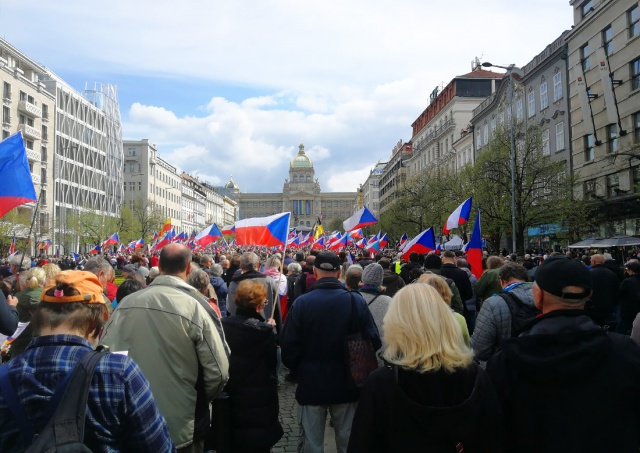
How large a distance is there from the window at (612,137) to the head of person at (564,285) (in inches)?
1128

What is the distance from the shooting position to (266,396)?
4.68m

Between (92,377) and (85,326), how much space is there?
1.08 ft

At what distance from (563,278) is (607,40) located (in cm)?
3054

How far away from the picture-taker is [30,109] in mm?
57750

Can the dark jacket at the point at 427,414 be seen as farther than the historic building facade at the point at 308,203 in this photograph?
No

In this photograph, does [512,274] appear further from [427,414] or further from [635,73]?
[635,73]

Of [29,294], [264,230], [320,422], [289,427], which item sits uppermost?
[264,230]

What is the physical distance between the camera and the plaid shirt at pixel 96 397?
7.08 ft

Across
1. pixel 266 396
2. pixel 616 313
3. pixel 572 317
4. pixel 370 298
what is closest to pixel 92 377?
pixel 572 317

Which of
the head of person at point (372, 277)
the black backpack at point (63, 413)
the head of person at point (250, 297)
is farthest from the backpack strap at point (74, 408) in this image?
the head of person at point (372, 277)

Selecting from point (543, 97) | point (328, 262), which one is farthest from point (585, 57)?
point (328, 262)

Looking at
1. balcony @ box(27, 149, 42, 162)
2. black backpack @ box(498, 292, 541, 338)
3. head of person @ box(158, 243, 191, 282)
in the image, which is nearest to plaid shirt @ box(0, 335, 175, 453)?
head of person @ box(158, 243, 191, 282)

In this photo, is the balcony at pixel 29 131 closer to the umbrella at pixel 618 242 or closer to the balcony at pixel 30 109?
the balcony at pixel 30 109

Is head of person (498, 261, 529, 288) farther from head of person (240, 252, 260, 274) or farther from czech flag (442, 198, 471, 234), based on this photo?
czech flag (442, 198, 471, 234)
